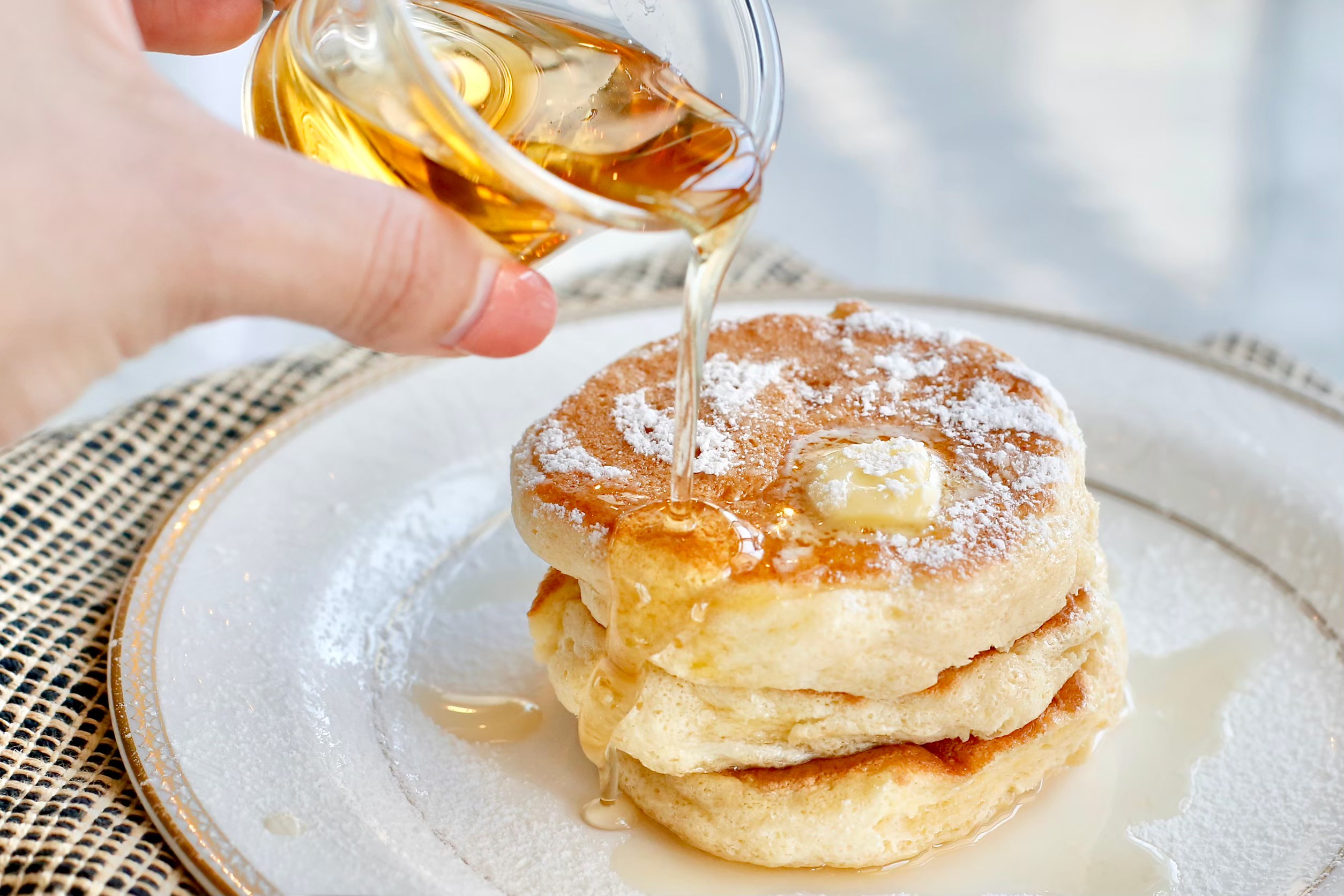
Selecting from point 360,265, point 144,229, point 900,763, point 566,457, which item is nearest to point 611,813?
point 900,763

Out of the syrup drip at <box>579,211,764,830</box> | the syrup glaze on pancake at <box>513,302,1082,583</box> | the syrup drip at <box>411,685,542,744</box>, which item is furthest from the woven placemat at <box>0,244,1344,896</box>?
the syrup glaze on pancake at <box>513,302,1082,583</box>

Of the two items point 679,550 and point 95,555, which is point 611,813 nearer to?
point 679,550

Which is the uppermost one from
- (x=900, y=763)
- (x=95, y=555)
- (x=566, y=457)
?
(x=566, y=457)

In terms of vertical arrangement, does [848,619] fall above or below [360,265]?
below

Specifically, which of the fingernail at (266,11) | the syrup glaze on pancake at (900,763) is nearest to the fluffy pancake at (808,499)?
the syrup glaze on pancake at (900,763)

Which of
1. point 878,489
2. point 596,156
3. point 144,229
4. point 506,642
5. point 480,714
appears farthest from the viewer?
point 506,642

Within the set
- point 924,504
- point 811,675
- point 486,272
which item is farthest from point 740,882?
point 486,272
